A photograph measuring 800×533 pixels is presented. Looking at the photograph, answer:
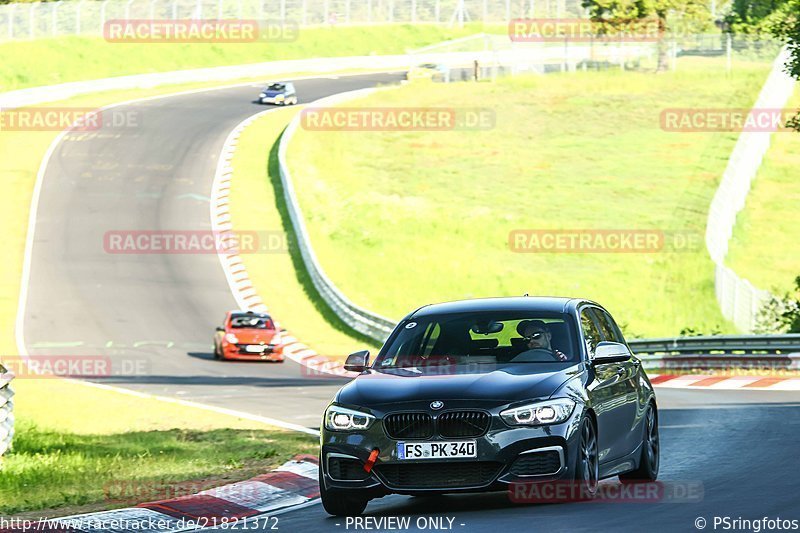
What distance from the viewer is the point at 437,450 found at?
10312 millimetres

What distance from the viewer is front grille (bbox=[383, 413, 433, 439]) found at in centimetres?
1038

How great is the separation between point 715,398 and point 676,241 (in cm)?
2458

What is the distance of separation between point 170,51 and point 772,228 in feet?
176

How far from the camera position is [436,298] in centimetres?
4291

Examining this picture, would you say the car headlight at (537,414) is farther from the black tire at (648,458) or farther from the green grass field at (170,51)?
the green grass field at (170,51)

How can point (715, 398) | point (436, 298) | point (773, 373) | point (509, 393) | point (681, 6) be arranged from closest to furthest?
1. point (509, 393)
2. point (715, 398)
3. point (773, 373)
4. point (436, 298)
5. point (681, 6)

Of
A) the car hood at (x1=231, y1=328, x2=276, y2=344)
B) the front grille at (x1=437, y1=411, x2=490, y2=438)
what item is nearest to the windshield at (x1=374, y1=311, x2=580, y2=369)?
the front grille at (x1=437, y1=411, x2=490, y2=438)

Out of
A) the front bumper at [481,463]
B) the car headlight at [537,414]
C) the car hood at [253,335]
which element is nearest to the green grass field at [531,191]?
the car hood at [253,335]

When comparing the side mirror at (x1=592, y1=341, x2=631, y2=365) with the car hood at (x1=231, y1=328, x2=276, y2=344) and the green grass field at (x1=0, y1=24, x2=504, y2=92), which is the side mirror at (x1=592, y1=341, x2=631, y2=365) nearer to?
the car hood at (x1=231, y1=328, x2=276, y2=344)

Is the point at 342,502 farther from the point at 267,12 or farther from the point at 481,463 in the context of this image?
the point at 267,12

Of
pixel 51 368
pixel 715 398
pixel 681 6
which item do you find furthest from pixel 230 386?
pixel 681 6

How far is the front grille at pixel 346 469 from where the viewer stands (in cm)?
1055

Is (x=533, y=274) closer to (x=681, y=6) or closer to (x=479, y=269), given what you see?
(x=479, y=269)

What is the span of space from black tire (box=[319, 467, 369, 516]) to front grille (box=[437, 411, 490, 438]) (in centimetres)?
86
